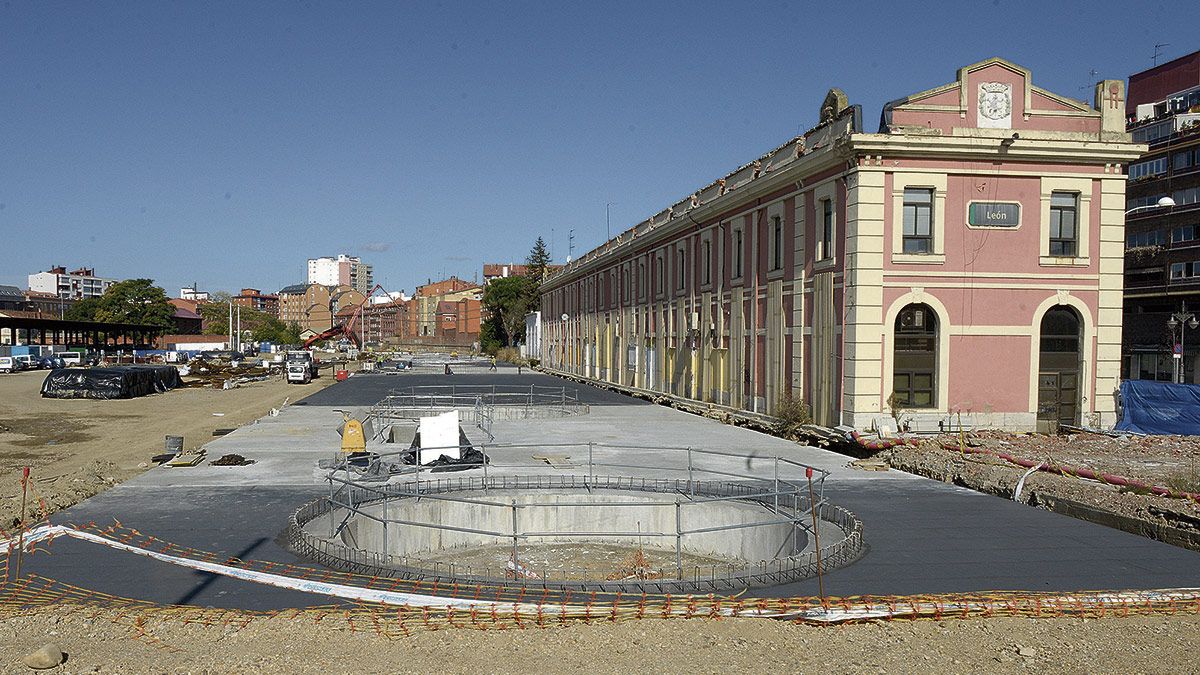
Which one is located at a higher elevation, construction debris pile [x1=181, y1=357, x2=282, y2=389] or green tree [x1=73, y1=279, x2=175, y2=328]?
green tree [x1=73, y1=279, x2=175, y2=328]

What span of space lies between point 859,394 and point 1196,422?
9599 millimetres

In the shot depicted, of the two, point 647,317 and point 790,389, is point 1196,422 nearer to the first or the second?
point 790,389

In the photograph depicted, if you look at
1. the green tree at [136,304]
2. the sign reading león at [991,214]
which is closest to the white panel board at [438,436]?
the sign reading león at [991,214]

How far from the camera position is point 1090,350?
2652cm

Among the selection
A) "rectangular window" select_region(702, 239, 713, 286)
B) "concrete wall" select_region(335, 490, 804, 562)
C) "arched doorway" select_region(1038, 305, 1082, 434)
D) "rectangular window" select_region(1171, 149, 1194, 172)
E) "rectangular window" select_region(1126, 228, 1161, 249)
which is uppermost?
"rectangular window" select_region(1171, 149, 1194, 172)

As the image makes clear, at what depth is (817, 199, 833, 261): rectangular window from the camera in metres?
27.1

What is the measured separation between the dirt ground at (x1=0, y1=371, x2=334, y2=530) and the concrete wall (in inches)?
233

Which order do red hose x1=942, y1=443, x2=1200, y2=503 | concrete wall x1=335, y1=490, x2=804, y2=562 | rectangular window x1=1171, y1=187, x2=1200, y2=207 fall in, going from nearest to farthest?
1. red hose x1=942, y1=443, x2=1200, y2=503
2. concrete wall x1=335, y1=490, x2=804, y2=562
3. rectangular window x1=1171, y1=187, x2=1200, y2=207

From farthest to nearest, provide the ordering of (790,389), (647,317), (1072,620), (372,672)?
(647,317)
(790,389)
(1072,620)
(372,672)

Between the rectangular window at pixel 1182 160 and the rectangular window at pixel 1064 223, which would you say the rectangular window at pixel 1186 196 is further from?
the rectangular window at pixel 1064 223

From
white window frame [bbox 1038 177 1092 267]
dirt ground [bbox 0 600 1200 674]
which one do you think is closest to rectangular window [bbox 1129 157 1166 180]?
white window frame [bbox 1038 177 1092 267]

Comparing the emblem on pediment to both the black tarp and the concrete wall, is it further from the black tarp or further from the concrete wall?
the black tarp

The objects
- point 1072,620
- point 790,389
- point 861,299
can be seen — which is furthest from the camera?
point 790,389

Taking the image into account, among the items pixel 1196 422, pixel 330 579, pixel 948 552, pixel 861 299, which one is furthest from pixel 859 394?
pixel 330 579
